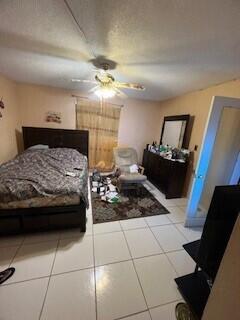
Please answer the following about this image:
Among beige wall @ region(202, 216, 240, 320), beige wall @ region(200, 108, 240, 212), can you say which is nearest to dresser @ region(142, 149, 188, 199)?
beige wall @ region(200, 108, 240, 212)

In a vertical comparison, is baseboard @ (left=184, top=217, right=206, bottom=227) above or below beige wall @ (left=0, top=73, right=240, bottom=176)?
below

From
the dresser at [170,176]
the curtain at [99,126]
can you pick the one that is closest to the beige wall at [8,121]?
the curtain at [99,126]

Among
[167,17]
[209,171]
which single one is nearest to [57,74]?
[167,17]

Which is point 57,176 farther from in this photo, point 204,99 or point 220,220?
point 204,99

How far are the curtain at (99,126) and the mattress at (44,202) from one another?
8.39 feet

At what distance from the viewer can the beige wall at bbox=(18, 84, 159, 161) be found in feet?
12.4

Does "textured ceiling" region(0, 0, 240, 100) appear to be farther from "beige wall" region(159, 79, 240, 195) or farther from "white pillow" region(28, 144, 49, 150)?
"white pillow" region(28, 144, 49, 150)

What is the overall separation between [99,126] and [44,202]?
293 cm

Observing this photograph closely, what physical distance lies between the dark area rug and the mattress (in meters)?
0.66

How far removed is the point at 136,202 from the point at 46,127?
10.2 feet

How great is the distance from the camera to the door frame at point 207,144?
1.92 m

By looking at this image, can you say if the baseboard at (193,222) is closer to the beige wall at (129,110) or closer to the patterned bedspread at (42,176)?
the beige wall at (129,110)

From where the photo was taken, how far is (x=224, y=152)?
7.54 feet

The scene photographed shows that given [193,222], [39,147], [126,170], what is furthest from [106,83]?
[193,222]
